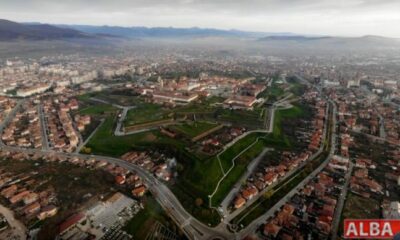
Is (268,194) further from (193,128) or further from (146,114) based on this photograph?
(146,114)

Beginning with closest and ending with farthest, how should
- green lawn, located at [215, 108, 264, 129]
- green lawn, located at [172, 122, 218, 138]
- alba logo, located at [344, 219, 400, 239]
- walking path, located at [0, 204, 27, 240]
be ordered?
alba logo, located at [344, 219, 400, 239], walking path, located at [0, 204, 27, 240], green lawn, located at [172, 122, 218, 138], green lawn, located at [215, 108, 264, 129]

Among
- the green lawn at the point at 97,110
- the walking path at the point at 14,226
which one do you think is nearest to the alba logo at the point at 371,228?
the walking path at the point at 14,226

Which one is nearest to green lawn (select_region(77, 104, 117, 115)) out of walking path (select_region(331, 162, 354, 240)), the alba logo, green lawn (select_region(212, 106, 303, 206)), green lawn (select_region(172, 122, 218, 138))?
green lawn (select_region(172, 122, 218, 138))

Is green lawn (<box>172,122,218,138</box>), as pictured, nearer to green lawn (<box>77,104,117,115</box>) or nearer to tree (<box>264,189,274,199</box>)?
tree (<box>264,189,274,199</box>)

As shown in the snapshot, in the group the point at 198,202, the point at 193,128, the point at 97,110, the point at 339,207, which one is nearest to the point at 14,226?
the point at 198,202

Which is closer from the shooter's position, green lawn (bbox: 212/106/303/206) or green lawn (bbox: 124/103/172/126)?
green lawn (bbox: 212/106/303/206)

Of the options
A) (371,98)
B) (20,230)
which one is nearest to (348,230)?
(20,230)

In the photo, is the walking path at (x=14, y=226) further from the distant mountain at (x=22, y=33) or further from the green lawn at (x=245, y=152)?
the distant mountain at (x=22, y=33)

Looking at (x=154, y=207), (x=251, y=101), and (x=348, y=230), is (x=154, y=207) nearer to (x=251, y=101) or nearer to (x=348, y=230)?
(x=348, y=230)
